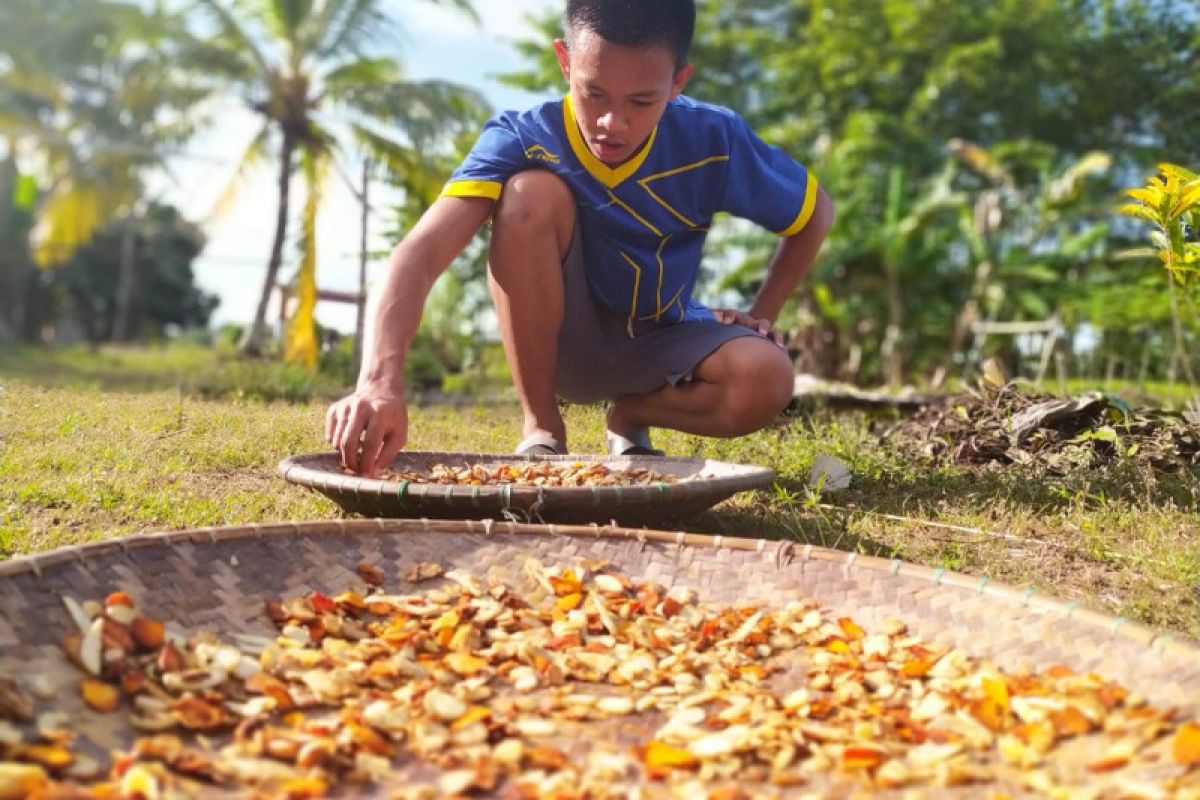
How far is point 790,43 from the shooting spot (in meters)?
15.1

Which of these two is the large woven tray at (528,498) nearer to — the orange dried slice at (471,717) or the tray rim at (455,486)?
the tray rim at (455,486)

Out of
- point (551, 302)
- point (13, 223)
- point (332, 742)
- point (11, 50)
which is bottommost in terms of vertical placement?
point (332, 742)

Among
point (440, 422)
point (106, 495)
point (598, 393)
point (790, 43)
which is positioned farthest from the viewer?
point (790, 43)

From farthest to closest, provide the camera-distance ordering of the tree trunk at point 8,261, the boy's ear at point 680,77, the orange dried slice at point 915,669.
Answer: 1. the tree trunk at point 8,261
2. the boy's ear at point 680,77
3. the orange dried slice at point 915,669

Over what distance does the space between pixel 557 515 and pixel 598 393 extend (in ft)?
3.06

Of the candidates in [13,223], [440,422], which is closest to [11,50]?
[13,223]

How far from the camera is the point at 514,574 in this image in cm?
160

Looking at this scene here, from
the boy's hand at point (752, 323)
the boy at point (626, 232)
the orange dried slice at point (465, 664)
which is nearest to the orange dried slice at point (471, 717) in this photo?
the orange dried slice at point (465, 664)

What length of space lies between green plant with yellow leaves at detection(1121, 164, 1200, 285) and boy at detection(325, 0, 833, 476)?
762 mm

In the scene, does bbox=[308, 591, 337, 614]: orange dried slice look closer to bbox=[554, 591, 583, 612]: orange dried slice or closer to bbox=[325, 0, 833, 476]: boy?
bbox=[554, 591, 583, 612]: orange dried slice

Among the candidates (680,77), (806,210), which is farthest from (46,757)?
(806,210)

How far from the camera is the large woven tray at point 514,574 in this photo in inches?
45.6

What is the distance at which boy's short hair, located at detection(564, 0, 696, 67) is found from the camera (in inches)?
77.4

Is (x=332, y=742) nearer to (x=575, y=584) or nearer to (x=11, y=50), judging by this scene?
(x=575, y=584)
